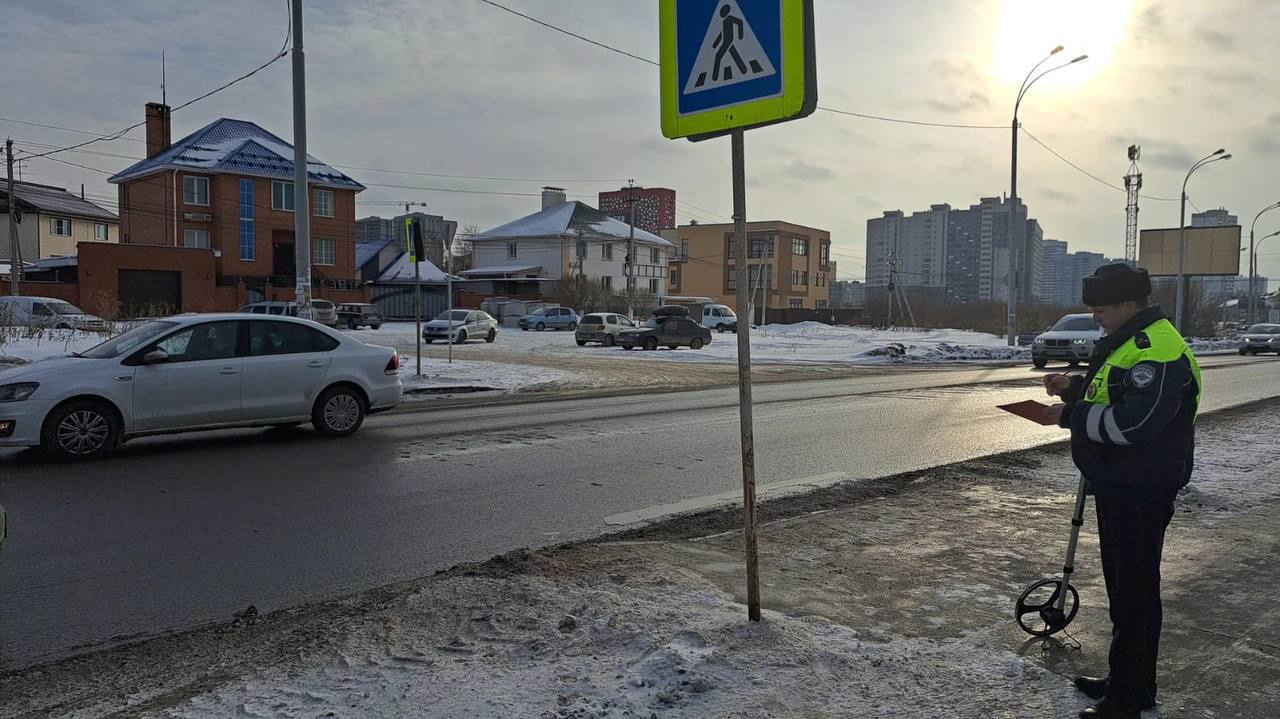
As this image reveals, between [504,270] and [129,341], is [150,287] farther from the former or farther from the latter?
[129,341]

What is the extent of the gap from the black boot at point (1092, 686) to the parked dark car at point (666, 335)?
Result: 2986 centimetres

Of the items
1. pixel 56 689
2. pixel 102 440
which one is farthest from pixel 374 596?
pixel 102 440

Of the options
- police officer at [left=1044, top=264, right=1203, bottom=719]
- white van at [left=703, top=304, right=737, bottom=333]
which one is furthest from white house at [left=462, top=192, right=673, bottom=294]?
police officer at [left=1044, top=264, right=1203, bottom=719]

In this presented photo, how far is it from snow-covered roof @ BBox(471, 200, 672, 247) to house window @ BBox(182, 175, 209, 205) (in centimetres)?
2788

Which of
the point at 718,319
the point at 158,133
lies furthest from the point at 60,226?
the point at 718,319

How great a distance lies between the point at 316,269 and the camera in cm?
5309

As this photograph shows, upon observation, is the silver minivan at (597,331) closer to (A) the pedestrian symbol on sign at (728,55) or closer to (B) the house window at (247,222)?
(B) the house window at (247,222)

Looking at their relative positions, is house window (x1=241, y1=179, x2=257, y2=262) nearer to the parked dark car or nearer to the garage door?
the garage door

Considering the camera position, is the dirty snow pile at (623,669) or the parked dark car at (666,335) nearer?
the dirty snow pile at (623,669)

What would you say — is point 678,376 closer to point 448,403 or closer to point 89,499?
point 448,403

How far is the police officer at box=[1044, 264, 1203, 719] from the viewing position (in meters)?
3.19

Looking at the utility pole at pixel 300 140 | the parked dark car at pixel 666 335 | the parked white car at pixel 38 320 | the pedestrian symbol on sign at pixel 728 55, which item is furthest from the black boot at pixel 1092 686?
the parked dark car at pixel 666 335

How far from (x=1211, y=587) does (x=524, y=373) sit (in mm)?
16638

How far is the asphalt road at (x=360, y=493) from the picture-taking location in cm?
485
